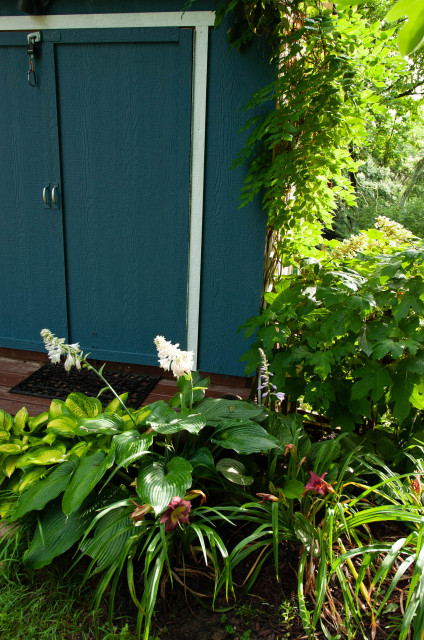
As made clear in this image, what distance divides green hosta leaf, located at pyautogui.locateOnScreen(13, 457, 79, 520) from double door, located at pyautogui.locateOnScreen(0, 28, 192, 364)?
1.48 meters

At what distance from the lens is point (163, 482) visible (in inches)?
59.9

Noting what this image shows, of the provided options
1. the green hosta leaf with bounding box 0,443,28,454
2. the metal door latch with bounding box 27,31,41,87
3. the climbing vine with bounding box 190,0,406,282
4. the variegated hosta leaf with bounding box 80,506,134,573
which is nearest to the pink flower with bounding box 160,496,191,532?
the variegated hosta leaf with bounding box 80,506,134,573

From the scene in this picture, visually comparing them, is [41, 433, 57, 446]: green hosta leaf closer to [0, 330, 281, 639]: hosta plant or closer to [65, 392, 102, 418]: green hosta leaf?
[0, 330, 281, 639]: hosta plant

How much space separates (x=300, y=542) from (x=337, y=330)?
32.1 inches

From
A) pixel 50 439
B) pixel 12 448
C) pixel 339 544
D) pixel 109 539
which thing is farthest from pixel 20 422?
pixel 339 544

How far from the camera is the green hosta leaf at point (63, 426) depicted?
6.15ft

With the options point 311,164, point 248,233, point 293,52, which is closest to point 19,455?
point 248,233

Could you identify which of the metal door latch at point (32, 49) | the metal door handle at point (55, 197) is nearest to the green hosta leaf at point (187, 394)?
the metal door handle at point (55, 197)

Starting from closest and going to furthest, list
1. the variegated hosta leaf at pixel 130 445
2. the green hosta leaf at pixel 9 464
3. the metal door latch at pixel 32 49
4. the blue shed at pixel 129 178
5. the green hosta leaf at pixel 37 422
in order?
the variegated hosta leaf at pixel 130 445 < the green hosta leaf at pixel 9 464 < the green hosta leaf at pixel 37 422 < the blue shed at pixel 129 178 < the metal door latch at pixel 32 49

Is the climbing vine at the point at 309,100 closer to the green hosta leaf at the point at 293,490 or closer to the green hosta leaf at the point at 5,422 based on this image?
the green hosta leaf at the point at 293,490

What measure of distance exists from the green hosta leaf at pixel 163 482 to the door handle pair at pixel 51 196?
2.06 m

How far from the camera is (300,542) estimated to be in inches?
65.4

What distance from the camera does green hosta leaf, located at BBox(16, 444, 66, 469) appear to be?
1.76 m

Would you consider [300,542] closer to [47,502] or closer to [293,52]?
[47,502]
